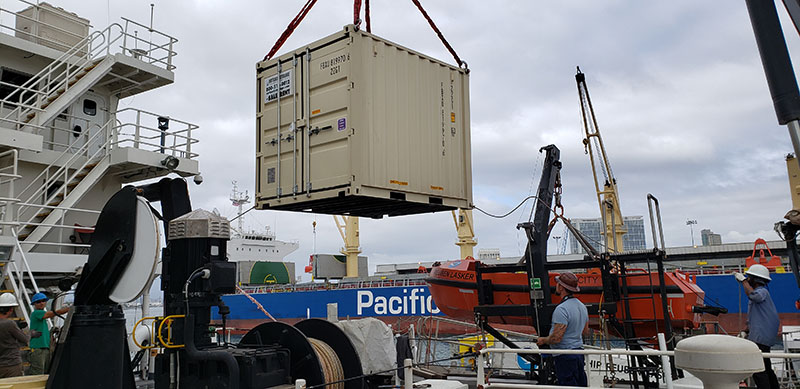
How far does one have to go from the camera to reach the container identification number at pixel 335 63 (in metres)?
6.87

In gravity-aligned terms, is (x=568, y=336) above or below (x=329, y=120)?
below

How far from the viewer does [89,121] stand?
48.1 ft

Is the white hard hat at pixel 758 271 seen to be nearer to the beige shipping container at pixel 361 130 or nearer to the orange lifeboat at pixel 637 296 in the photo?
the orange lifeboat at pixel 637 296

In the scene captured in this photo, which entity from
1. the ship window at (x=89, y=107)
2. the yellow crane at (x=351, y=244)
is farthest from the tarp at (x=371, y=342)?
the yellow crane at (x=351, y=244)

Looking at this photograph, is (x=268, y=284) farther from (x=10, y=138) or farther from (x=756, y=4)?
(x=756, y=4)

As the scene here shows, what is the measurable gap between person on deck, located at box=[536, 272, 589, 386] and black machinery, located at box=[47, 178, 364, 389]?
8.12 feet

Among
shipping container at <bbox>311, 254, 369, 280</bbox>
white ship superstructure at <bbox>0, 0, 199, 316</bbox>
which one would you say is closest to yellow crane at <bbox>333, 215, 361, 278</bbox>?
shipping container at <bbox>311, 254, 369, 280</bbox>

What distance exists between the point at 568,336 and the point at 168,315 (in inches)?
160

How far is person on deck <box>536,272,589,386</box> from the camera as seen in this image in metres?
6.05

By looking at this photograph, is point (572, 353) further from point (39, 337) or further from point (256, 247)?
point (256, 247)

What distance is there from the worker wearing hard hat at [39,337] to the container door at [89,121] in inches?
260

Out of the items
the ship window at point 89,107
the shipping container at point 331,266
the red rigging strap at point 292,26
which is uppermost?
the ship window at point 89,107

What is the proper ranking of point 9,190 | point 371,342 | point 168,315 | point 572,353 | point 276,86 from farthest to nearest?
point 9,190
point 276,86
point 371,342
point 168,315
point 572,353

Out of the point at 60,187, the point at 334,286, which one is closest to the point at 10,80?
the point at 60,187
